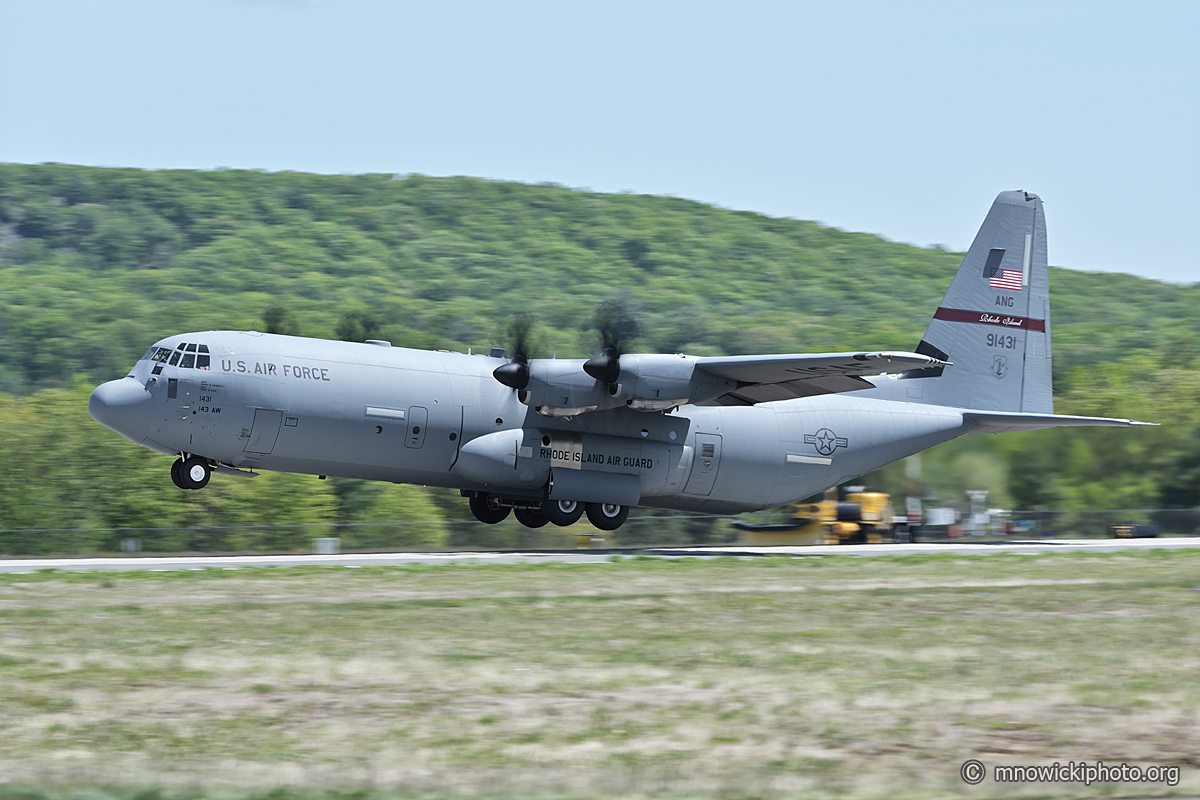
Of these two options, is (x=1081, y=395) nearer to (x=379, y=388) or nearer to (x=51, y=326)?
(x=379, y=388)

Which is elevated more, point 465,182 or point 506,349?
point 465,182

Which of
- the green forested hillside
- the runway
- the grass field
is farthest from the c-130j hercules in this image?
the green forested hillside

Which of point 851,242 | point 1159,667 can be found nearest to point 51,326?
point 1159,667

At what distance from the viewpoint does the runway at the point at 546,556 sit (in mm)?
22641

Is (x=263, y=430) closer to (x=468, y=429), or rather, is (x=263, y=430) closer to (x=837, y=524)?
(x=468, y=429)

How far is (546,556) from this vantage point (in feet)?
84.5

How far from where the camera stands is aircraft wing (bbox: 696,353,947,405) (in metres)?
24.6

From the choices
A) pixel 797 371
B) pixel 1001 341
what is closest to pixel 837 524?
pixel 1001 341

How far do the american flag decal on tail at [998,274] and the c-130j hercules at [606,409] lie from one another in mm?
38

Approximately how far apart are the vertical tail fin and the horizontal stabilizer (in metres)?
0.67

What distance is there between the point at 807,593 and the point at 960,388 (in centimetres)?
1444

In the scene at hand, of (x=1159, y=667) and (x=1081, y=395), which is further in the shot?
(x=1081, y=395)

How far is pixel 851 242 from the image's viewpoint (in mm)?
151750

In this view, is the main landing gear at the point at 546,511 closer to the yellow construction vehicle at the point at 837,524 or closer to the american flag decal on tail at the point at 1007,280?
the yellow construction vehicle at the point at 837,524
